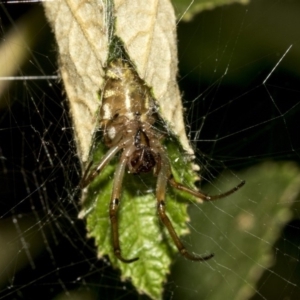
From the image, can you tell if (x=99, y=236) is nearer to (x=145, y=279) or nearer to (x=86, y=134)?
(x=145, y=279)

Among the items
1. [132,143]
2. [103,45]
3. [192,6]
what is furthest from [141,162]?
[103,45]

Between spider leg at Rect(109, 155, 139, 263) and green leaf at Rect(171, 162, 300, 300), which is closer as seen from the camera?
spider leg at Rect(109, 155, 139, 263)

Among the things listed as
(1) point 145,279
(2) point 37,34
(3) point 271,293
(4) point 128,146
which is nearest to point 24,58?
(2) point 37,34

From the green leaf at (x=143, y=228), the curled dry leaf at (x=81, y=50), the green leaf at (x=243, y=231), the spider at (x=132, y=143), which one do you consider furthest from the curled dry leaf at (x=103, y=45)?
the green leaf at (x=243, y=231)

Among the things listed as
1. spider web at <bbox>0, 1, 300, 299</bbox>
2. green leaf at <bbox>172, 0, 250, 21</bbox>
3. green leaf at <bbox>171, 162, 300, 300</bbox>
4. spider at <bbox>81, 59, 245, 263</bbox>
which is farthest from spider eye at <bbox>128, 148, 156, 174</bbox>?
green leaf at <bbox>172, 0, 250, 21</bbox>

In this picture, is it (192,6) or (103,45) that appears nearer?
(103,45)

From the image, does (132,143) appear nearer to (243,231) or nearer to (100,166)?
(100,166)

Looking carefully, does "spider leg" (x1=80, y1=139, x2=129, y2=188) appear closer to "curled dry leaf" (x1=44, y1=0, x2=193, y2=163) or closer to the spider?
the spider

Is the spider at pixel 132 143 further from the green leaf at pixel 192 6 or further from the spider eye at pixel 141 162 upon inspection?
the green leaf at pixel 192 6
